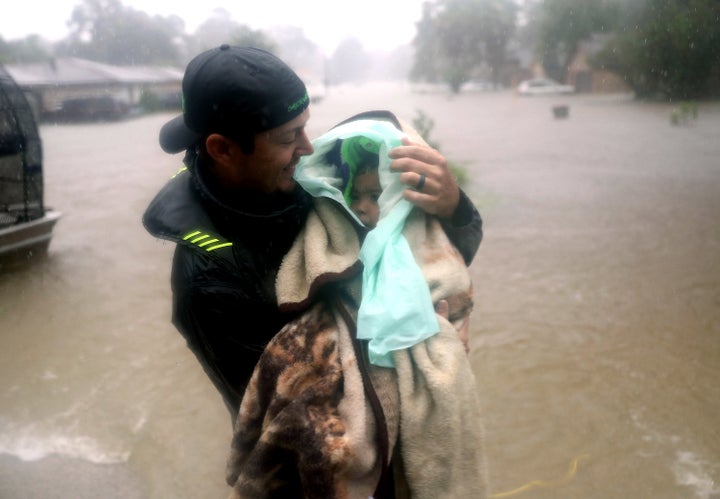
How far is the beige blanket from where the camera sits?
127 centimetres

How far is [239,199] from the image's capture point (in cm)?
154

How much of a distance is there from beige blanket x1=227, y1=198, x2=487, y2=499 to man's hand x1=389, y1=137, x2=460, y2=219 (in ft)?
0.65

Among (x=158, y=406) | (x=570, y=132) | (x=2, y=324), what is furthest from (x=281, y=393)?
(x=570, y=132)

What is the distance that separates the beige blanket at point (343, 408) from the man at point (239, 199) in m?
0.09

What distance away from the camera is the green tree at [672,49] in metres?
11.5

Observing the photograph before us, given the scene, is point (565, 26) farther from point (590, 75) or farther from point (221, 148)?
point (221, 148)

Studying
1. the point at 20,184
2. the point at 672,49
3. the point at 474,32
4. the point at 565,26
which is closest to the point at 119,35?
the point at 474,32

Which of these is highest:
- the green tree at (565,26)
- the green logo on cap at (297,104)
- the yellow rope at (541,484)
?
the green tree at (565,26)

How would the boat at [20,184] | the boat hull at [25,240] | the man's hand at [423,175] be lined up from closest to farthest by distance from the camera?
1. the man's hand at [423,175]
2. the boat at [20,184]
3. the boat hull at [25,240]

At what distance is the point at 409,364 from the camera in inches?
52.9

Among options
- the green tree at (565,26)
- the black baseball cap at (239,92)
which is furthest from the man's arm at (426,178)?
the green tree at (565,26)

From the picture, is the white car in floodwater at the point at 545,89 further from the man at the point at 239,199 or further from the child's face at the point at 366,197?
the man at the point at 239,199

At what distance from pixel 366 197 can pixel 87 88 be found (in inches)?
1652

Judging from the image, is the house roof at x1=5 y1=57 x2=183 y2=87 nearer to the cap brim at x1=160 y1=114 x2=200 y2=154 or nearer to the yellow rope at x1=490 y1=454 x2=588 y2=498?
the yellow rope at x1=490 y1=454 x2=588 y2=498
